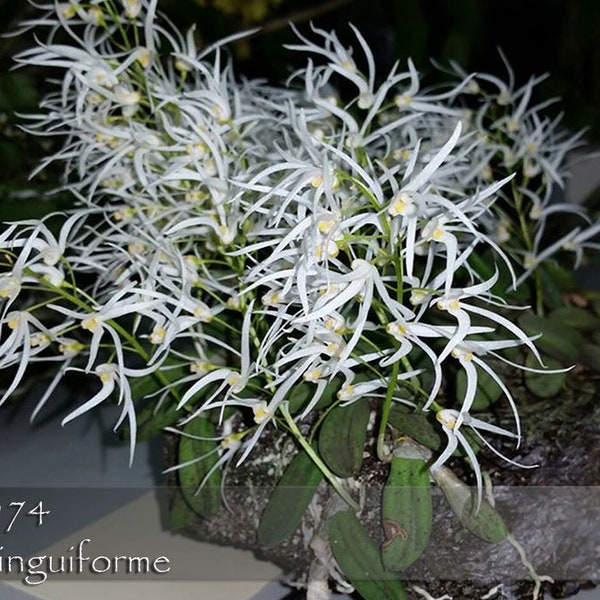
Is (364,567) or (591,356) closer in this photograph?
(364,567)

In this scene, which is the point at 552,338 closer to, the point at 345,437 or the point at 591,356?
the point at 591,356

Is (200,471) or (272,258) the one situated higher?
(272,258)

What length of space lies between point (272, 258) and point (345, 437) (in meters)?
0.10

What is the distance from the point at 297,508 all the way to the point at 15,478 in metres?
0.24

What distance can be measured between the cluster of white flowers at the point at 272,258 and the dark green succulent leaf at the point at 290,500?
3 cm

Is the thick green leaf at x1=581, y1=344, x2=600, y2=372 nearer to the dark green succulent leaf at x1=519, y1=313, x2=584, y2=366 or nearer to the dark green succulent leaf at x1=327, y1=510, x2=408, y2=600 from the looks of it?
the dark green succulent leaf at x1=519, y1=313, x2=584, y2=366

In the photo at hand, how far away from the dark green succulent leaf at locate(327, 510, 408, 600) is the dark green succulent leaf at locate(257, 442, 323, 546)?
0.02 metres

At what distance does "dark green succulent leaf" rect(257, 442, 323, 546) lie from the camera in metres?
0.43

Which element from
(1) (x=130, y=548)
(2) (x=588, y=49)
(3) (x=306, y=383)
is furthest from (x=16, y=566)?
(2) (x=588, y=49)

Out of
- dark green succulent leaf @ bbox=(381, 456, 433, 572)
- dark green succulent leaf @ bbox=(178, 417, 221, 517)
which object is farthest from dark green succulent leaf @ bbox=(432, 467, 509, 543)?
dark green succulent leaf @ bbox=(178, 417, 221, 517)

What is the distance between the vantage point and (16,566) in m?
0.47

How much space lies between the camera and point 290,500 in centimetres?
43

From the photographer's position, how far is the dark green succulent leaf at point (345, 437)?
416 millimetres

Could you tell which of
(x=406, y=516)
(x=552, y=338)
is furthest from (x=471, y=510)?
(x=552, y=338)
